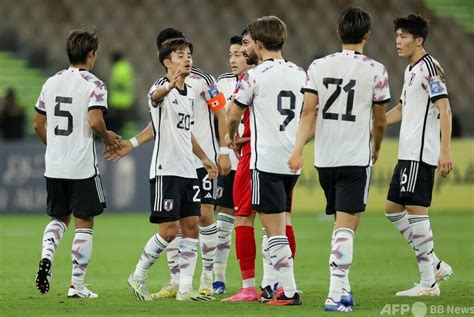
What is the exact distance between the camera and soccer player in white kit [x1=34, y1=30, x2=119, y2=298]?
30.8ft

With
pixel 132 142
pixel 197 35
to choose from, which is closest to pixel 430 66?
pixel 132 142

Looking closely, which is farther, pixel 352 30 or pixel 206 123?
pixel 206 123

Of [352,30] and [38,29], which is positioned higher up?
[38,29]

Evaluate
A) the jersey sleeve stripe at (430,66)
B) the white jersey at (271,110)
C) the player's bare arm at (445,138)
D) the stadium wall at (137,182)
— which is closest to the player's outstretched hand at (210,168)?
the white jersey at (271,110)

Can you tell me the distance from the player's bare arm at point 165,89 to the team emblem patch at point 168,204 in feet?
2.62

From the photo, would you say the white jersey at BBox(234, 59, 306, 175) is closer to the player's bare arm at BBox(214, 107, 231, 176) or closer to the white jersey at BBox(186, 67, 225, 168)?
the player's bare arm at BBox(214, 107, 231, 176)

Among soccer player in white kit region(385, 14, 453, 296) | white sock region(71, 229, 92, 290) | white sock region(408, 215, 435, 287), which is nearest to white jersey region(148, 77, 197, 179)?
white sock region(71, 229, 92, 290)

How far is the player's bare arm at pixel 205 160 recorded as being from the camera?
9.30m

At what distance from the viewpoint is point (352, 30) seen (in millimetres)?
8266

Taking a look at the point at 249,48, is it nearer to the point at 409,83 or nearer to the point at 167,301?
the point at 409,83

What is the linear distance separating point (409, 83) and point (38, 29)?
49.1ft

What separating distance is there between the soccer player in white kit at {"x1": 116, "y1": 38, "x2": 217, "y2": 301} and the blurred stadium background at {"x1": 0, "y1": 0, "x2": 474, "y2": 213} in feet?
39.2

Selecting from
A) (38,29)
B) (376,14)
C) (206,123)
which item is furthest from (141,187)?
(206,123)

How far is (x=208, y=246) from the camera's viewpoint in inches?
390
